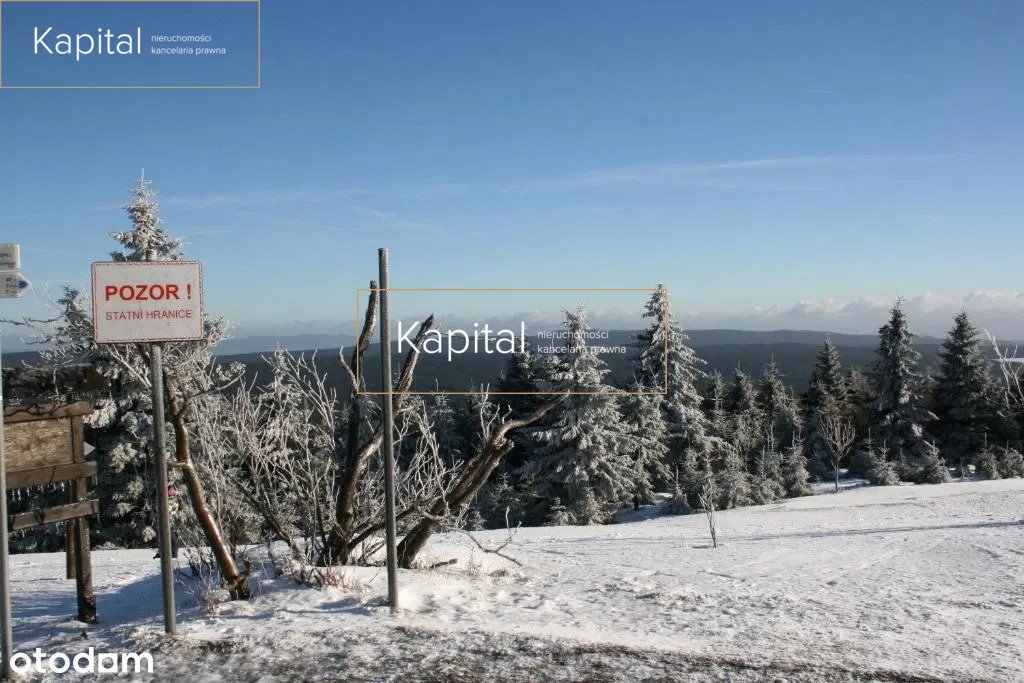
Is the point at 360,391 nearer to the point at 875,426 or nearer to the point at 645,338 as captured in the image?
the point at 645,338

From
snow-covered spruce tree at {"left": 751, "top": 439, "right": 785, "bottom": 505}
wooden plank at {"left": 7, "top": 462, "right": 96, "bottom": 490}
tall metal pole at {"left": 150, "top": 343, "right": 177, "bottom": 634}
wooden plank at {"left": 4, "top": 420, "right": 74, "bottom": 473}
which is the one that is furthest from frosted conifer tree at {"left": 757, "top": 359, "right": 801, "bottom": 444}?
tall metal pole at {"left": 150, "top": 343, "right": 177, "bottom": 634}

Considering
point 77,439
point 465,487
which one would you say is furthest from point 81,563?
point 465,487

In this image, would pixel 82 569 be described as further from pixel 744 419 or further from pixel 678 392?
pixel 744 419

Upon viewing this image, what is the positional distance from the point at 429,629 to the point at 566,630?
1045 millimetres

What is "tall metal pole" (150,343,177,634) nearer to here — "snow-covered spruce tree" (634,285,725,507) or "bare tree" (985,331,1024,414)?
"bare tree" (985,331,1024,414)

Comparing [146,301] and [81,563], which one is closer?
[146,301]

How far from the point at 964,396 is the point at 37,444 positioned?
4223 centimetres

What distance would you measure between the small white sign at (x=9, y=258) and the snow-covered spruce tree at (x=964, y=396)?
4177cm

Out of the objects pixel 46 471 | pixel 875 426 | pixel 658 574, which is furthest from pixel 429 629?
pixel 875 426

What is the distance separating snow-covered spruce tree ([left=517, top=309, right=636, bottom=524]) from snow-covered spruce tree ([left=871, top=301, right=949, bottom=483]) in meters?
16.6

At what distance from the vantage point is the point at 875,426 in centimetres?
3962

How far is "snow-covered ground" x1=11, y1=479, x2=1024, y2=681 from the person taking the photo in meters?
4.99

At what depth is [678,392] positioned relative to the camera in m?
33.4

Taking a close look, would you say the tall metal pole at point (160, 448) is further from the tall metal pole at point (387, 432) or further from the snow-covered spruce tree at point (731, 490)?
the snow-covered spruce tree at point (731, 490)
